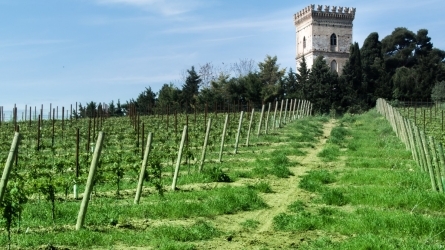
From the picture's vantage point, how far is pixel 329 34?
77.1m

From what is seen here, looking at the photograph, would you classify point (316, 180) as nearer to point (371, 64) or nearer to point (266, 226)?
point (266, 226)

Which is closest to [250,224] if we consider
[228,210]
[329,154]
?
[228,210]

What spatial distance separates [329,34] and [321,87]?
24.2 metres

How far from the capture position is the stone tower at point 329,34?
76000 millimetres

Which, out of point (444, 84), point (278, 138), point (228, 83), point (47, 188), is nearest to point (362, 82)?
point (444, 84)

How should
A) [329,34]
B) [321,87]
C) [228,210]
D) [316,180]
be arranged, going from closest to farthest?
[228,210] → [316,180] → [321,87] → [329,34]

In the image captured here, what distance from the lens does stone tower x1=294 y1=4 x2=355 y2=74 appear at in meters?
76.0

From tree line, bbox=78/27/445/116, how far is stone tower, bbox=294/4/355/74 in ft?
20.5

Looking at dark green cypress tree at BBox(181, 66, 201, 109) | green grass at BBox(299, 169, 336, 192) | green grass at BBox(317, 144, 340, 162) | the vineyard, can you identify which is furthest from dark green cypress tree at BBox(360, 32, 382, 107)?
→ green grass at BBox(299, 169, 336, 192)

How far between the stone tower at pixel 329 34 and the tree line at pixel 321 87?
6.26 metres

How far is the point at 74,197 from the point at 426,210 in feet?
20.5

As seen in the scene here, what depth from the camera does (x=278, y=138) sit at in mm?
23938

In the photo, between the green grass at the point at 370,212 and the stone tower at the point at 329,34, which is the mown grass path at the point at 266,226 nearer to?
the green grass at the point at 370,212

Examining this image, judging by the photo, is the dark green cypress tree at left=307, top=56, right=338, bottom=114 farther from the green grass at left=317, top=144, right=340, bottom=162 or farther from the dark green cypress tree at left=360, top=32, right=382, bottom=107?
the green grass at left=317, top=144, right=340, bottom=162
